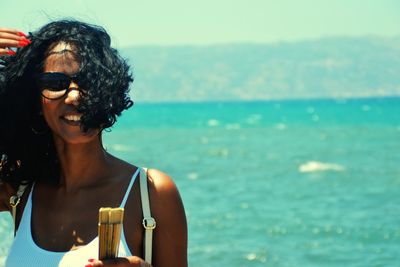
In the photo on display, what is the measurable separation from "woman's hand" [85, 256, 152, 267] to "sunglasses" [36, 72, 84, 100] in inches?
21.6

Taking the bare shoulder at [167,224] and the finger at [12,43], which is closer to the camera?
the bare shoulder at [167,224]

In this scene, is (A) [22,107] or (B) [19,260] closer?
(B) [19,260]

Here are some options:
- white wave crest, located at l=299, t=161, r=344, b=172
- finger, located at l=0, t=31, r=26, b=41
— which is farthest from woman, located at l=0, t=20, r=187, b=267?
white wave crest, located at l=299, t=161, r=344, b=172

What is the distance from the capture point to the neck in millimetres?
3092

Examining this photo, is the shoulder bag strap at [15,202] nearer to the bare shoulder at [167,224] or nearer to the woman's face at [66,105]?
the woman's face at [66,105]

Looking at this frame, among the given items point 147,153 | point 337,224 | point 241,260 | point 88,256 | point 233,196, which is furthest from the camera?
point 147,153

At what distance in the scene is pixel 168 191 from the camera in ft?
9.59

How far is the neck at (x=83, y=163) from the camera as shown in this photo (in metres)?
3.09

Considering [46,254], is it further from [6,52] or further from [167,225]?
[6,52]

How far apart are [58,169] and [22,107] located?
249 mm

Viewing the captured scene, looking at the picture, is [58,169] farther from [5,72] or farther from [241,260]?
[241,260]

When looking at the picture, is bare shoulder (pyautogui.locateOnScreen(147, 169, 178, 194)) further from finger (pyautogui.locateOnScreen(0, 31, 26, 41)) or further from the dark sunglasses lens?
finger (pyautogui.locateOnScreen(0, 31, 26, 41))

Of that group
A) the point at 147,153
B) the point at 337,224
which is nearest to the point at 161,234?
the point at 337,224

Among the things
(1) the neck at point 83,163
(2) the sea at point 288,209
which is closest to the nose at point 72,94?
(1) the neck at point 83,163
